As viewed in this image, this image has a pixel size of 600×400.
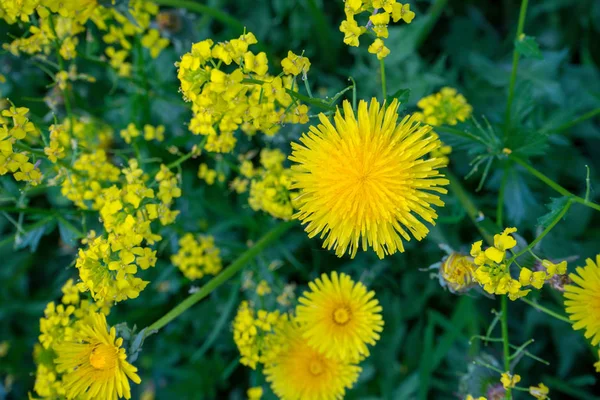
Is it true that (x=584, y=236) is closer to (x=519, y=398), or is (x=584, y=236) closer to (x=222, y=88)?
(x=519, y=398)

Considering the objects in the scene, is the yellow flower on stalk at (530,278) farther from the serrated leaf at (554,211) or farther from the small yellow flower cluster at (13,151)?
the small yellow flower cluster at (13,151)

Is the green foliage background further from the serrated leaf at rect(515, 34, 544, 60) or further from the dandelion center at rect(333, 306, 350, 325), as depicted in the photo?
the dandelion center at rect(333, 306, 350, 325)

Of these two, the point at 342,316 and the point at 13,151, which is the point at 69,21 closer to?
the point at 13,151

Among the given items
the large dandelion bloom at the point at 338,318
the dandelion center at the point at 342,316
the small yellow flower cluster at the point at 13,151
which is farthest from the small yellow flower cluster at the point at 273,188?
the small yellow flower cluster at the point at 13,151

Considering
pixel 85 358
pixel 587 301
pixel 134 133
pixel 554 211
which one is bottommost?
pixel 85 358

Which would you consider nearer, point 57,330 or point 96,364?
point 96,364

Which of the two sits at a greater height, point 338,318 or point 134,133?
point 134,133

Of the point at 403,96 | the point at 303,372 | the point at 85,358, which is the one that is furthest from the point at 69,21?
the point at 303,372

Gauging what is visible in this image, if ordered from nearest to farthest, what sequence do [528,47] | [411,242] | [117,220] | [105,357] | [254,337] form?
[105,357] → [117,220] → [528,47] → [254,337] → [411,242]
